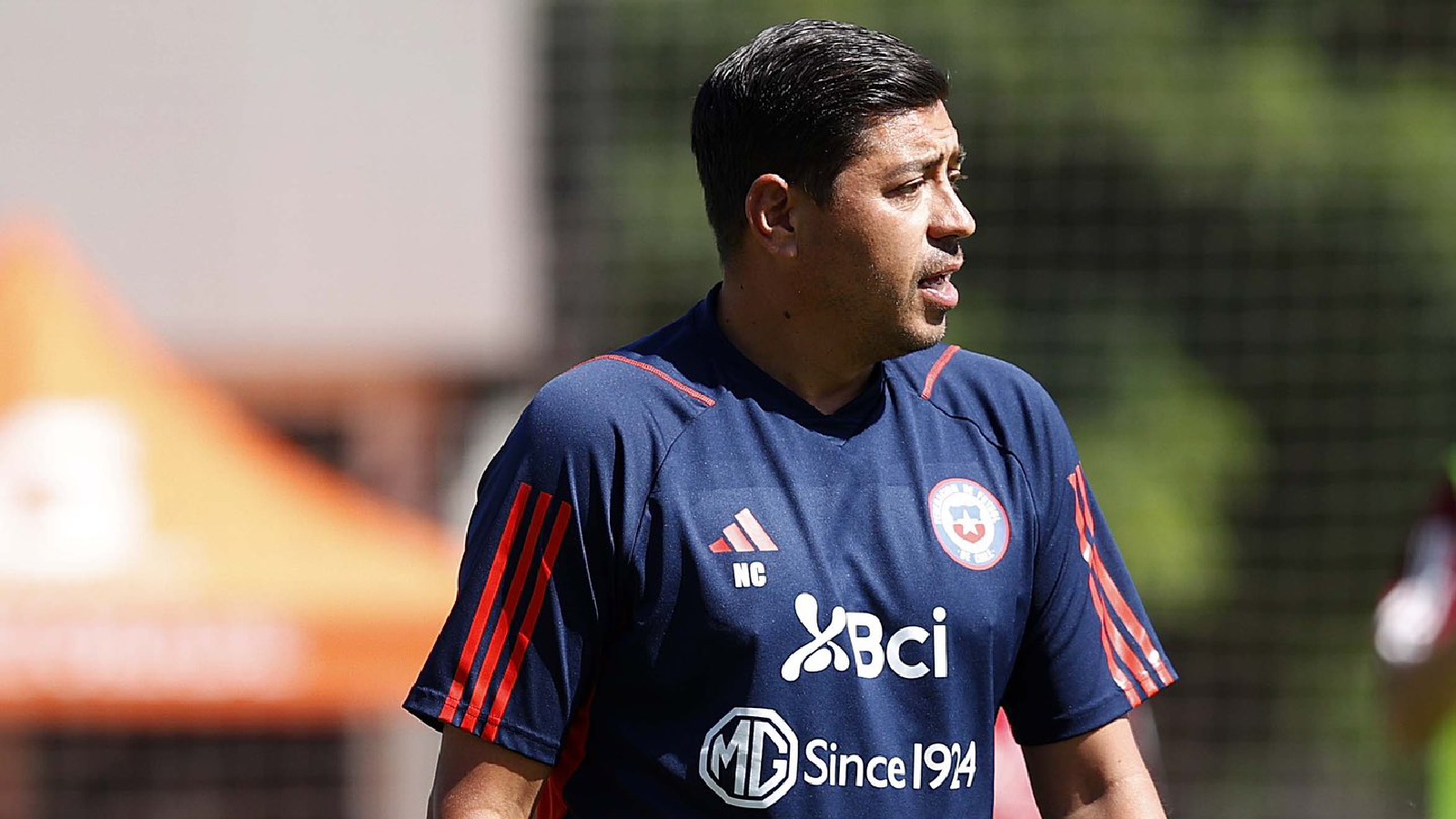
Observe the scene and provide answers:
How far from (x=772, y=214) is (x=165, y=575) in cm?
341

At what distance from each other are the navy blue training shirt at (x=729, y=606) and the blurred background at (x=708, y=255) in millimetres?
7576

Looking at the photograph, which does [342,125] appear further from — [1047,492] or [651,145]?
[1047,492]

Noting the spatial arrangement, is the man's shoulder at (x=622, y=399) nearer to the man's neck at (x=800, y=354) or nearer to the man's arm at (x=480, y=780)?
the man's neck at (x=800, y=354)

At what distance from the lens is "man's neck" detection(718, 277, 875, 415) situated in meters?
2.41

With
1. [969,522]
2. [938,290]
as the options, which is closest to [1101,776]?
[969,522]

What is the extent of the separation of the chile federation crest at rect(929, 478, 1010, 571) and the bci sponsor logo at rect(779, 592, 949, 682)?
8cm

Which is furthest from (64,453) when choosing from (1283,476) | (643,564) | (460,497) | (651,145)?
(1283,476)

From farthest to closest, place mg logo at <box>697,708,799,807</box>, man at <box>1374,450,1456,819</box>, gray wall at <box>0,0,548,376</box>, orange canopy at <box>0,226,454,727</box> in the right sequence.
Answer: gray wall at <box>0,0,548,376</box>
orange canopy at <box>0,226,454,727</box>
man at <box>1374,450,1456,819</box>
mg logo at <box>697,708,799,807</box>

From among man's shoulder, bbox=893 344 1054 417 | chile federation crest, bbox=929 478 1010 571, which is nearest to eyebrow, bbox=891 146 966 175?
man's shoulder, bbox=893 344 1054 417

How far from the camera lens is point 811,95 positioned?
231 cm

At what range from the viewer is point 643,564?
227 cm

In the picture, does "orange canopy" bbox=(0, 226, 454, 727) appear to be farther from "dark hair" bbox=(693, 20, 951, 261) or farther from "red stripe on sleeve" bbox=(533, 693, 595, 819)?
"dark hair" bbox=(693, 20, 951, 261)

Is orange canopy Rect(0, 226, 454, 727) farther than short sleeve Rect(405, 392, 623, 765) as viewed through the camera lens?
Yes

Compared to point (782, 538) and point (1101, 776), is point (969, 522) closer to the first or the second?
point (782, 538)
